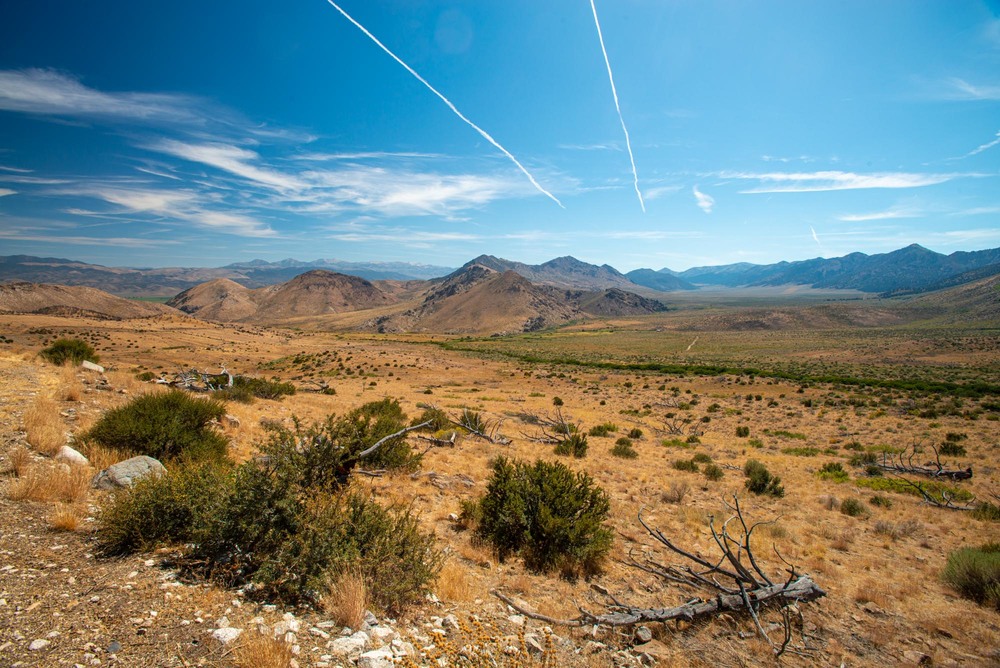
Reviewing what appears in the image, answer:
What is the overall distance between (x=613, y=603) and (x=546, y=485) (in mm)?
2044

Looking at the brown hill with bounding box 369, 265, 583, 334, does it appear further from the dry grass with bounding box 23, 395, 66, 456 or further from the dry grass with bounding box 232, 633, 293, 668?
the dry grass with bounding box 232, 633, 293, 668

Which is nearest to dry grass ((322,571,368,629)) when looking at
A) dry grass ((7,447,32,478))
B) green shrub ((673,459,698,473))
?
dry grass ((7,447,32,478))

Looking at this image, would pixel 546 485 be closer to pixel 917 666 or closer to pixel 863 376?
pixel 917 666

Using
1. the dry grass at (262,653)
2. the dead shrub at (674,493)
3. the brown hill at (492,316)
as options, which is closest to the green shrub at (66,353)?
the dry grass at (262,653)

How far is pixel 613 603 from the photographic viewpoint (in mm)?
5656

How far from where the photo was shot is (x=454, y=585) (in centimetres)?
523

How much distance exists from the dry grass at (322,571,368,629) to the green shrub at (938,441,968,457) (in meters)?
23.8

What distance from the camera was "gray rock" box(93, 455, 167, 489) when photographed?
6168mm

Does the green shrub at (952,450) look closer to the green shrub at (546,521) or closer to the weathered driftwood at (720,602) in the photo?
the weathered driftwood at (720,602)

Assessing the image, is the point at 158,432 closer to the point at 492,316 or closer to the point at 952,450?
the point at 952,450

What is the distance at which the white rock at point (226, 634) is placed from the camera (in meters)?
3.54

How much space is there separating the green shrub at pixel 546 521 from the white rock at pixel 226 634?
13.1 feet

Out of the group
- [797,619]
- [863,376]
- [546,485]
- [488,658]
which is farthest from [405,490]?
[863,376]

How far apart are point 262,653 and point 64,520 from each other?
11.7ft
